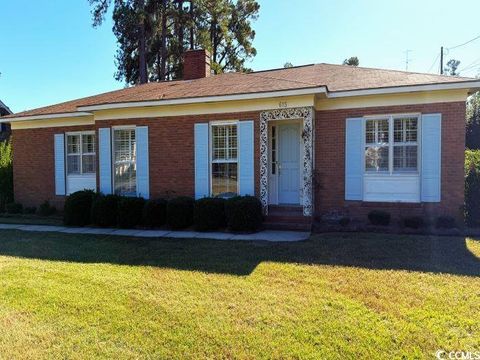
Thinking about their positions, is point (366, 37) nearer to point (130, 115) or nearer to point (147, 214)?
point (130, 115)

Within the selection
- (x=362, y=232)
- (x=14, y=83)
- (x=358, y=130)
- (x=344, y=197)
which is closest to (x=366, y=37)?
(x=358, y=130)

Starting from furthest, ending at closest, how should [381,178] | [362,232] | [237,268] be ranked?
1. [381,178]
2. [362,232]
3. [237,268]

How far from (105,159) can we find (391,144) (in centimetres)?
824

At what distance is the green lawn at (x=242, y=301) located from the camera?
11.4ft

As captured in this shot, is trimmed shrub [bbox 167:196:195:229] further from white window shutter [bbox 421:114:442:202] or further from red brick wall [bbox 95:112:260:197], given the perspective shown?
white window shutter [bbox 421:114:442:202]

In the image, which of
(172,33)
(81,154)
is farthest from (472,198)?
(172,33)

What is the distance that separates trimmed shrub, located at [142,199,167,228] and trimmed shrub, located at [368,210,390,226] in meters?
5.46

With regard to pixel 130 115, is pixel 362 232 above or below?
below

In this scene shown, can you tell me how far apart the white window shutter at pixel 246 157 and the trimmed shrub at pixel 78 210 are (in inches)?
172

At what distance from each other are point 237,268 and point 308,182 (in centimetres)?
400

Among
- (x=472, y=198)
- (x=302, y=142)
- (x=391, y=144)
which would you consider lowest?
(x=472, y=198)

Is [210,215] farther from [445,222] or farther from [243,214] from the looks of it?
[445,222]

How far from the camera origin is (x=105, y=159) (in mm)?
11180

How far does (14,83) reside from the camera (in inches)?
1113
